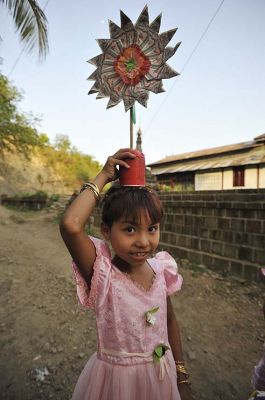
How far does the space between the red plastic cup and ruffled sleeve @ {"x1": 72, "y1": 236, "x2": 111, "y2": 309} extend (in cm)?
34

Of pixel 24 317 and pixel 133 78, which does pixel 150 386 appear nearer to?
pixel 133 78

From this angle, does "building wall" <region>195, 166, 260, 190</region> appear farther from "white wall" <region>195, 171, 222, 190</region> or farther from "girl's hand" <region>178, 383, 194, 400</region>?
"girl's hand" <region>178, 383, 194, 400</region>

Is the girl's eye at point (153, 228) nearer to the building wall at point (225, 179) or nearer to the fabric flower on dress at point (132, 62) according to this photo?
the fabric flower on dress at point (132, 62)

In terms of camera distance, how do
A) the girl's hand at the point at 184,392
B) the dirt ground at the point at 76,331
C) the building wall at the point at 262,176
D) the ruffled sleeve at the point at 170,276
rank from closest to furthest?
the girl's hand at the point at 184,392 < the ruffled sleeve at the point at 170,276 < the dirt ground at the point at 76,331 < the building wall at the point at 262,176

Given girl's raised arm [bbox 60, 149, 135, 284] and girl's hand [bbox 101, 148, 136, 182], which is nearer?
girl's raised arm [bbox 60, 149, 135, 284]

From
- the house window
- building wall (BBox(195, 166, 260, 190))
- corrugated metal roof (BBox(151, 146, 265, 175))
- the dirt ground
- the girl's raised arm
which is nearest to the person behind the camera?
the girl's raised arm

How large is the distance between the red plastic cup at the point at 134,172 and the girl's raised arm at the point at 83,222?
0.07 feet

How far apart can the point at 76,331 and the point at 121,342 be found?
90.9 inches

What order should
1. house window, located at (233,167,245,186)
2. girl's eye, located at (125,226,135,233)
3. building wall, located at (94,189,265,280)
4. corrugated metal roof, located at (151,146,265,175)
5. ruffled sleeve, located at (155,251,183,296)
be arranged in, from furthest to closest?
A: house window, located at (233,167,245,186) < corrugated metal roof, located at (151,146,265,175) < building wall, located at (94,189,265,280) < ruffled sleeve, located at (155,251,183,296) < girl's eye, located at (125,226,135,233)

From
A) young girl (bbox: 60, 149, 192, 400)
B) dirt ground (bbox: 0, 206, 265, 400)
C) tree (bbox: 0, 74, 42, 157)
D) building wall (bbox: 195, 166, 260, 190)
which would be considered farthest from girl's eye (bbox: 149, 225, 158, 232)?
tree (bbox: 0, 74, 42, 157)

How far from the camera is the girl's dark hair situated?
3.54 ft

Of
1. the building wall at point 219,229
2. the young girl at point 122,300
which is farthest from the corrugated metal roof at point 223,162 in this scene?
the young girl at point 122,300

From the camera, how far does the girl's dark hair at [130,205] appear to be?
1.08 meters

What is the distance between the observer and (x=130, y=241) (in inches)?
42.0
